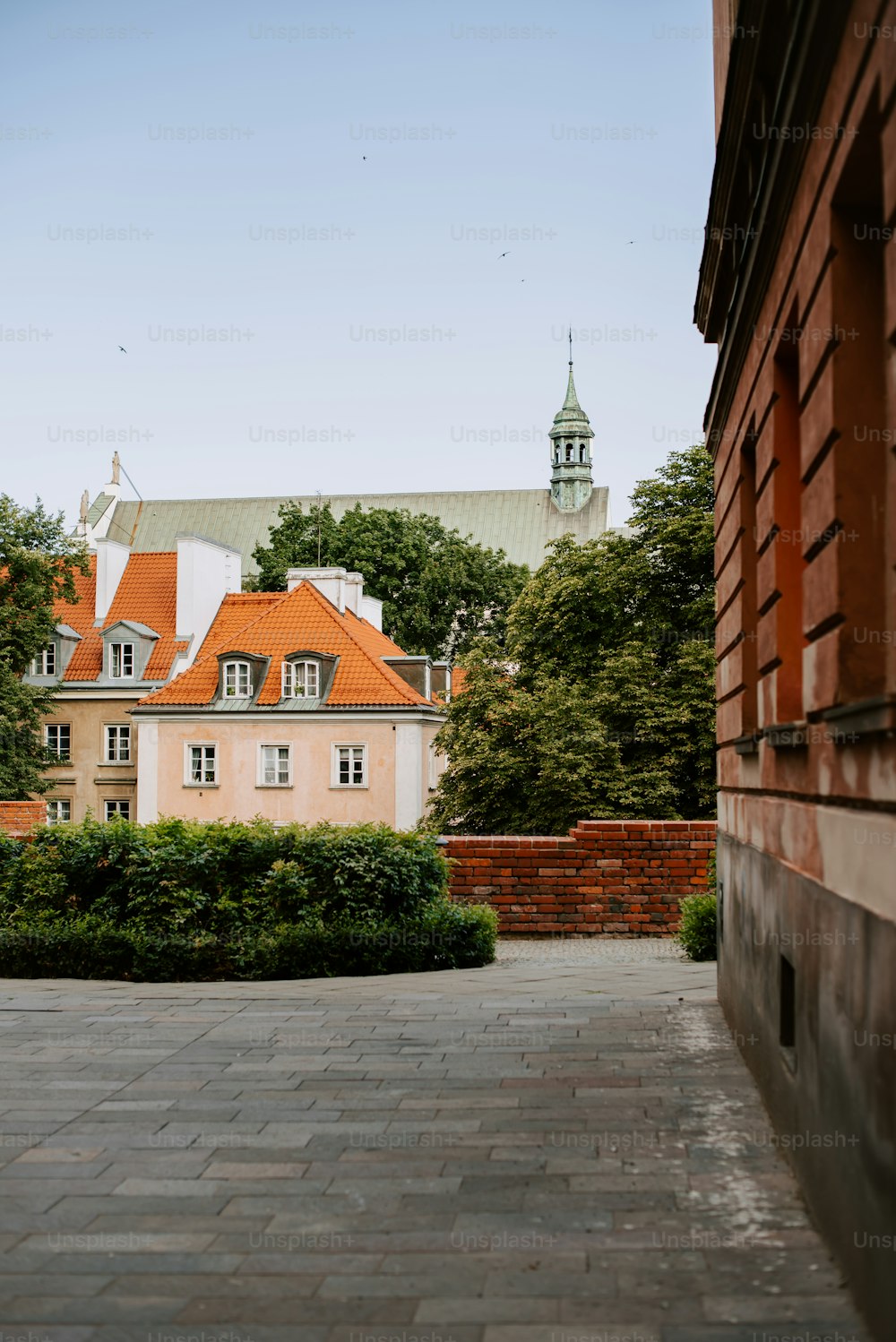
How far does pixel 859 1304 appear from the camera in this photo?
4.40m

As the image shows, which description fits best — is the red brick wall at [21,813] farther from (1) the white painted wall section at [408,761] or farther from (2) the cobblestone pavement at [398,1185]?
(1) the white painted wall section at [408,761]

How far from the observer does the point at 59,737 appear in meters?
53.4

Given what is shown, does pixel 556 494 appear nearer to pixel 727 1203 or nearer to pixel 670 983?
pixel 670 983

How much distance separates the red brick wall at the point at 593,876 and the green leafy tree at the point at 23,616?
3165cm

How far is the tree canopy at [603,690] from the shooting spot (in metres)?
32.7

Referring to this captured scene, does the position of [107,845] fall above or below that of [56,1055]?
above

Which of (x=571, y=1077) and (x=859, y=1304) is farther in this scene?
(x=571, y=1077)

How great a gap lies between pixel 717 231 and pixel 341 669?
125ft

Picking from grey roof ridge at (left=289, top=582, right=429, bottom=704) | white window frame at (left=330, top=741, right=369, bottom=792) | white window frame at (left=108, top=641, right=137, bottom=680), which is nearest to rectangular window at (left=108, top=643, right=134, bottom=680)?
white window frame at (left=108, top=641, right=137, bottom=680)

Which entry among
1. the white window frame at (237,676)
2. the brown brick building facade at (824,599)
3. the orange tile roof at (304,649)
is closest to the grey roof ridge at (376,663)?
the orange tile roof at (304,649)

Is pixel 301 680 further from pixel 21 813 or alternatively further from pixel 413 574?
pixel 21 813

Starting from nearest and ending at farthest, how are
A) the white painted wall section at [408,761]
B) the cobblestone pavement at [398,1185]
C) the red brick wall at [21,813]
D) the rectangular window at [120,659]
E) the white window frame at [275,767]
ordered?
1. the cobblestone pavement at [398,1185]
2. the red brick wall at [21,813]
3. the white painted wall section at [408,761]
4. the white window frame at [275,767]
5. the rectangular window at [120,659]

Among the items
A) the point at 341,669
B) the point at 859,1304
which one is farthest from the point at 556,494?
the point at 859,1304

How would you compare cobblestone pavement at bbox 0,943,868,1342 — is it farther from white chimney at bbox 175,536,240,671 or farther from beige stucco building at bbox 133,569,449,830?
white chimney at bbox 175,536,240,671
